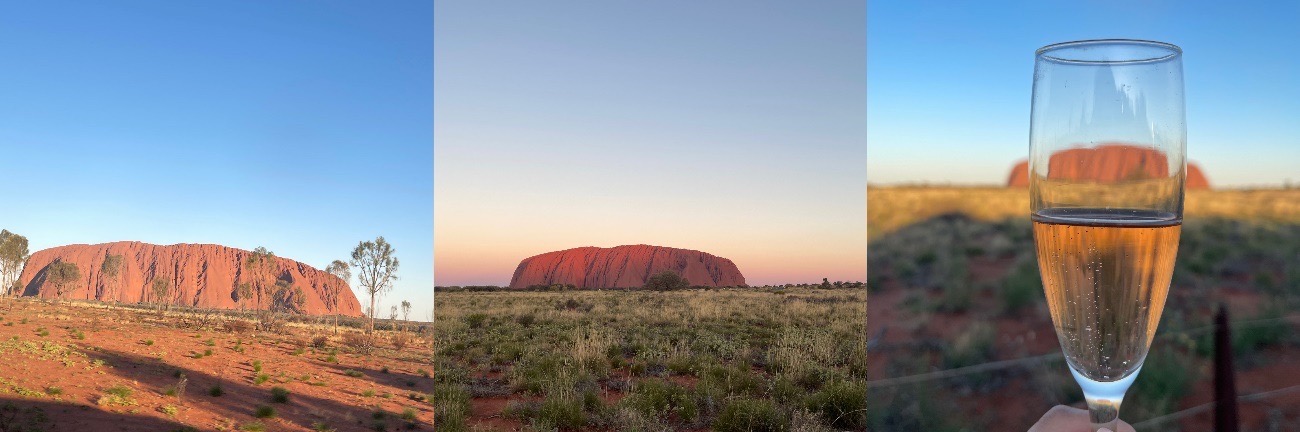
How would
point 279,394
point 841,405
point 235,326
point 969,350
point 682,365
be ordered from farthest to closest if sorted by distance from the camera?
point 235,326
point 279,394
point 682,365
point 841,405
point 969,350

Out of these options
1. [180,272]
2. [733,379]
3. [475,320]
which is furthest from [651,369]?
[180,272]

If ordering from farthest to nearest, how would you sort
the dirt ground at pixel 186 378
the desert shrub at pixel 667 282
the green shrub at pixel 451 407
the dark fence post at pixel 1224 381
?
1. the desert shrub at pixel 667 282
2. the dirt ground at pixel 186 378
3. the green shrub at pixel 451 407
4. the dark fence post at pixel 1224 381

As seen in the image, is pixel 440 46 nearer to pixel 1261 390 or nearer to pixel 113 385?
pixel 113 385

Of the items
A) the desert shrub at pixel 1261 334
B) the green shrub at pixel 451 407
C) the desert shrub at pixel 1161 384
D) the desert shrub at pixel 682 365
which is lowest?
the green shrub at pixel 451 407

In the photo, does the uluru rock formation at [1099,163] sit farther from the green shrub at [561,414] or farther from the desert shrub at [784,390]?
the desert shrub at [784,390]

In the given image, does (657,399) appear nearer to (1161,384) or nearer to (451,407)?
(451,407)

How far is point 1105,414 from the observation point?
454 mm

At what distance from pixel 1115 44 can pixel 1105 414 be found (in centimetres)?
27

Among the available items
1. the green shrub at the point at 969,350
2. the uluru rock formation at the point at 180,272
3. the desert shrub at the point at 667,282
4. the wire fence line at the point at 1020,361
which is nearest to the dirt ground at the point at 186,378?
the desert shrub at the point at 667,282

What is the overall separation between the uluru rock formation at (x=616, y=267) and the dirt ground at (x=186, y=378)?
1488 centimetres

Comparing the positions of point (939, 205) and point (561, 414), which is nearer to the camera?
point (561, 414)

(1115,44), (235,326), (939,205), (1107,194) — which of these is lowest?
(235,326)

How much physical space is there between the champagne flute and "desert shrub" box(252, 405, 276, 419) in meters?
17.8

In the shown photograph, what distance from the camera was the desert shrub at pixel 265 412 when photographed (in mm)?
15594
